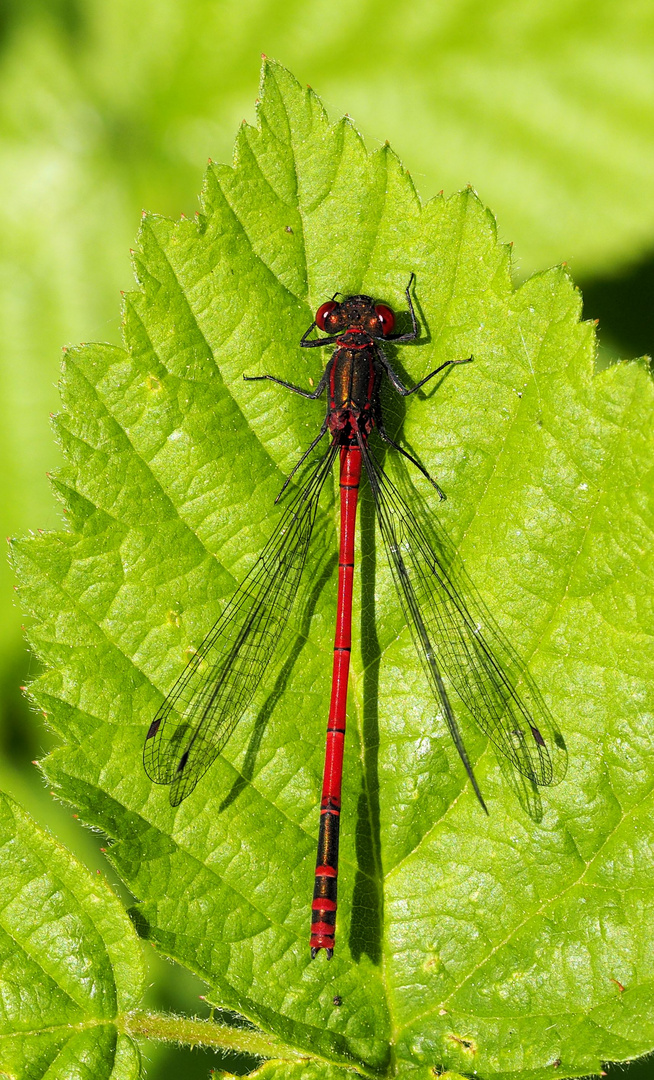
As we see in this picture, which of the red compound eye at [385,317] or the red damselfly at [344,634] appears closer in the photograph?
the red damselfly at [344,634]

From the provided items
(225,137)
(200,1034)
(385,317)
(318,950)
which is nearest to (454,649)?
(318,950)

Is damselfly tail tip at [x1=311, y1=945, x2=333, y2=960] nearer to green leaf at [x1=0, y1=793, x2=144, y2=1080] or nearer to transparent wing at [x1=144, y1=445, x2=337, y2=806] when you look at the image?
green leaf at [x1=0, y1=793, x2=144, y2=1080]

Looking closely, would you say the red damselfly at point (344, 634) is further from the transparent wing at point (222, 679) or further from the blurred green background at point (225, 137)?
the blurred green background at point (225, 137)

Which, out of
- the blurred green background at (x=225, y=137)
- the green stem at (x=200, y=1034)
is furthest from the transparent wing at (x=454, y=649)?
the blurred green background at (x=225, y=137)

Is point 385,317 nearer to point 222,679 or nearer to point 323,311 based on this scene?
point 323,311

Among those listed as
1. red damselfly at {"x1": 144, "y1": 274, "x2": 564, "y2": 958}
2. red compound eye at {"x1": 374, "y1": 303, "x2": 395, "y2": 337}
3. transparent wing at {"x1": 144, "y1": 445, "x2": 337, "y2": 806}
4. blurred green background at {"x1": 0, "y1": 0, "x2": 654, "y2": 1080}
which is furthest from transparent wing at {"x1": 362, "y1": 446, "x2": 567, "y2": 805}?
blurred green background at {"x1": 0, "y1": 0, "x2": 654, "y2": 1080}

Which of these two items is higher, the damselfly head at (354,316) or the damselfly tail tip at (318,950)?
the damselfly head at (354,316)

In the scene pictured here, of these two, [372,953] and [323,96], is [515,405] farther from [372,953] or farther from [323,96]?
[323,96]

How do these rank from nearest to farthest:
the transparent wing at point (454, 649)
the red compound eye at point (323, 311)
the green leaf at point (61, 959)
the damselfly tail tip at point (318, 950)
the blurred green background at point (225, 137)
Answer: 1. the green leaf at point (61, 959)
2. the damselfly tail tip at point (318, 950)
3. the transparent wing at point (454, 649)
4. the red compound eye at point (323, 311)
5. the blurred green background at point (225, 137)
